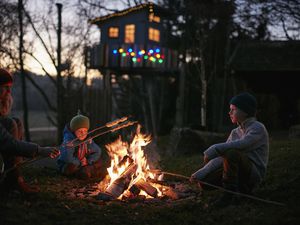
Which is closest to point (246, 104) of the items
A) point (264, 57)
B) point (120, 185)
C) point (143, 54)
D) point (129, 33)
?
point (120, 185)

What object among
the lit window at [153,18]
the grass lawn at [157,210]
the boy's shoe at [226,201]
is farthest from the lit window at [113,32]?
the boy's shoe at [226,201]

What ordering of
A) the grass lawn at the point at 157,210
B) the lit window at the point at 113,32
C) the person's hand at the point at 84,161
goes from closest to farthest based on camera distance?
the grass lawn at the point at 157,210 → the person's hand at the point at 84,161 → the lit window at the point at 113,32

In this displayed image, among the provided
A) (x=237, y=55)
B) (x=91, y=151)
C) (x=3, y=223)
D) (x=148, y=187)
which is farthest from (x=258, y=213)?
(x=237, y=55)

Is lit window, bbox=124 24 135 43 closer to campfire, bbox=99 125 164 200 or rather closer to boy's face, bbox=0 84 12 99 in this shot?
campfire, bbox=99 125 164 200

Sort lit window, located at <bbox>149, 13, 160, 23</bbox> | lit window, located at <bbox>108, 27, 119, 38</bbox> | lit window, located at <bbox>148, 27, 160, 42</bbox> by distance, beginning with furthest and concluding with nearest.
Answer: lit window, located at <bbox>108, 27, 119, 38</bbox>, lit window, located at <bbox>148, 27, 160, 42</bbox>, lit window, located at <bbox>149, 13, 160, 23</bbox>

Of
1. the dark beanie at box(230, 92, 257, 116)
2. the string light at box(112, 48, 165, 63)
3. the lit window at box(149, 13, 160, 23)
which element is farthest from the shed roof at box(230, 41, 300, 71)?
the dark beanie at box(230, 92, 257, 116)

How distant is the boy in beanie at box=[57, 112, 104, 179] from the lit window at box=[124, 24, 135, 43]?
16073 mm

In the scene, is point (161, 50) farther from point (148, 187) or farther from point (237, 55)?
point (148, 187)

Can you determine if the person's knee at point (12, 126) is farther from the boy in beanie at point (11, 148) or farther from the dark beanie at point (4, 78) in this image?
the dark beanie at point (4, 78)

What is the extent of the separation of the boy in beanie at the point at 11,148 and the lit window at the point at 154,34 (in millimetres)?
17862

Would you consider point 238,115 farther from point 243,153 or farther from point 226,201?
point 226,201

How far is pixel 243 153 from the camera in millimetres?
5398

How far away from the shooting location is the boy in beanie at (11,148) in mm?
5395

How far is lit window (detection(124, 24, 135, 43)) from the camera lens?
23.2 m
